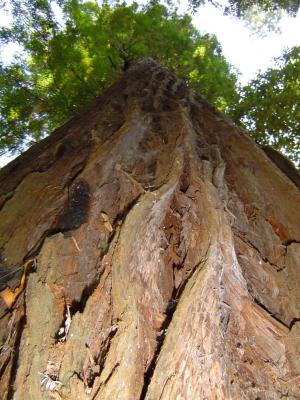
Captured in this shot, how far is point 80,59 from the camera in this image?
6.85 m

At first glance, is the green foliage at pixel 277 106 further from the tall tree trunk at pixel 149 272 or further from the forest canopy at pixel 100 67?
the tall tree trunk at pixel 149 272

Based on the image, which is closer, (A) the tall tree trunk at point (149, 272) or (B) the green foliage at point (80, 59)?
(A) the tall tree trunk at point (149, 272)

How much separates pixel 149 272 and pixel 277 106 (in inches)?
214

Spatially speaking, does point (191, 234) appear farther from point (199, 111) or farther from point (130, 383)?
point (199, 111)

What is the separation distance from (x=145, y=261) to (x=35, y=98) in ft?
20.6

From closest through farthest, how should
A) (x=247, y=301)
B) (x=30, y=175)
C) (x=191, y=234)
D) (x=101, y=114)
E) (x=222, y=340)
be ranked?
(x=222, y=340), (x=247, y=301), (x=191, y=234), (x=30, y=175), (x=101, y=114)

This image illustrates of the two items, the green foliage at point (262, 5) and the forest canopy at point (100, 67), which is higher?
the green foliage at point (262, 5)

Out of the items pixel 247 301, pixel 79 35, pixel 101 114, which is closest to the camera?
pixel 247 301

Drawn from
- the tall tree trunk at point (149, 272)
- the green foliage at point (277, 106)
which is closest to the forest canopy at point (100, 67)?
the green foliage at point (277, 106)

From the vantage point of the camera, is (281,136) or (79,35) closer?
(281,136)

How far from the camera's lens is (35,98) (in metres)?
7.09

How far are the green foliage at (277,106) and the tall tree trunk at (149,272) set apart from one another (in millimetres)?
3827

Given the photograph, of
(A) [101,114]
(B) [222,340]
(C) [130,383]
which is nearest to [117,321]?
(C) [130,383]

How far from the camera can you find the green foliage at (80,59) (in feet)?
22.5
